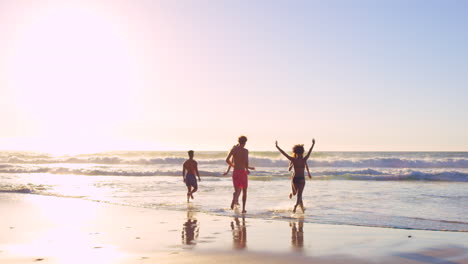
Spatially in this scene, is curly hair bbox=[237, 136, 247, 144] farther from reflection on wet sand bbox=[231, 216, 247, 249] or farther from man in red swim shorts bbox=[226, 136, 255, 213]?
reflection on wet sand bbox=[231, 216, 247, 249]

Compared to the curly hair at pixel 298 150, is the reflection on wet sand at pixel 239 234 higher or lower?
lower

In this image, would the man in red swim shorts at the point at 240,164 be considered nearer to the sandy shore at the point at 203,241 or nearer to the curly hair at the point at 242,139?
the curly hair at the point at 242,139

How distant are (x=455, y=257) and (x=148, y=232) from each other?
16.2 ft

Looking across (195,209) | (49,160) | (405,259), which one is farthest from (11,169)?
(405,259)

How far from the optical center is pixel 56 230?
8.55 m

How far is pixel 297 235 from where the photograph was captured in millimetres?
8258

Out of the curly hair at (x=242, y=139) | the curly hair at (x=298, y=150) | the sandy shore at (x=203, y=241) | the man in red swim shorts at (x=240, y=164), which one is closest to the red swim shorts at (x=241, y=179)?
the man in red swim shorts at (x=240, y=164)

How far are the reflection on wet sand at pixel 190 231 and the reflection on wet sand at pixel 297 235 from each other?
5.20 feet

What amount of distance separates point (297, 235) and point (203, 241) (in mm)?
1722

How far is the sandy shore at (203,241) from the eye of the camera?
20.9 feet

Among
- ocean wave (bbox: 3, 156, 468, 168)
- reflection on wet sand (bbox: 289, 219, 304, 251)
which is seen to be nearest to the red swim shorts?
reflection on wet sand (bbox: 289, 219, 304, 251)

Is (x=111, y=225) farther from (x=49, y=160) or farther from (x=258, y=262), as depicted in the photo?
(x=49, y=160)

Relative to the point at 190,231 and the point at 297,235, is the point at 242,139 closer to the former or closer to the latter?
the point at 190,231

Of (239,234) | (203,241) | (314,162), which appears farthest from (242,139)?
(314,162)
